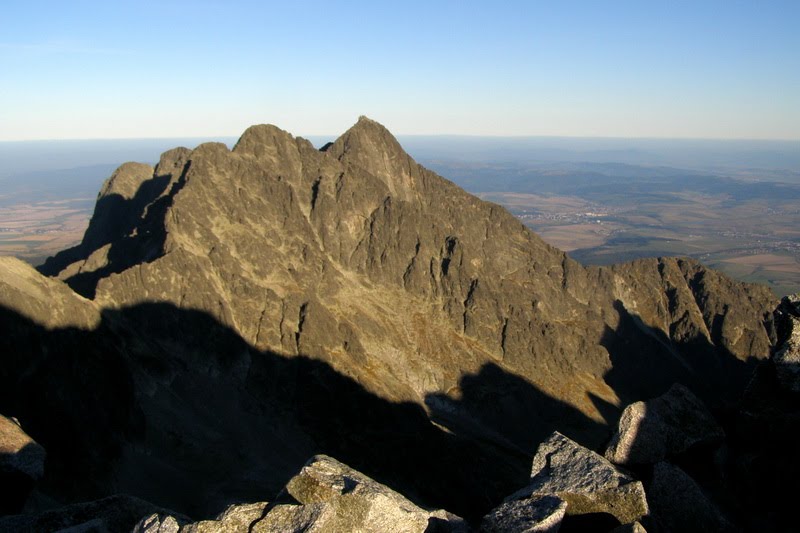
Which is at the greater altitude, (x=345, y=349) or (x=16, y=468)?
(x=16, y=468)

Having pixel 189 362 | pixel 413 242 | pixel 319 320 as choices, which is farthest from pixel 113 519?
pixel 413 242

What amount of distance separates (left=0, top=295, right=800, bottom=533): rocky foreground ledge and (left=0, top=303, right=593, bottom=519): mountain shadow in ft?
153

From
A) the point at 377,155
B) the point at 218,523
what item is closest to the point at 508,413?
the point at 377,155

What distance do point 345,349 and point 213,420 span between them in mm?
33542

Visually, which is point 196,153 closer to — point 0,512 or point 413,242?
→ point 413,242

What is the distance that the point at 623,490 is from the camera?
62.3 feet

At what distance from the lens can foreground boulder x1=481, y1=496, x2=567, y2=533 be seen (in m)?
16.9

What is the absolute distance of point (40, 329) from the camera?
7369 cm

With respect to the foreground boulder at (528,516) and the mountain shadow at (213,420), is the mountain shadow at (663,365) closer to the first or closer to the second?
the mountain shadow at (213,420)

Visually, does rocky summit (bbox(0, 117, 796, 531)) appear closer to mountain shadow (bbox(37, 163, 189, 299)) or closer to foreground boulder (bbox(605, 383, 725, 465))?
foreground boulder (bbox(605, 383, 725, 465))

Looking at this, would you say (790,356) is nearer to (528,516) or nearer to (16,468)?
(528,516)

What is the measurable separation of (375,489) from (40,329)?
7334 cm

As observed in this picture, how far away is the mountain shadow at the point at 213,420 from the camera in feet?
217

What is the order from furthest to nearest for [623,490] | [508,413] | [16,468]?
1. [508,413]
2. [16,468]
3. [623,490]
